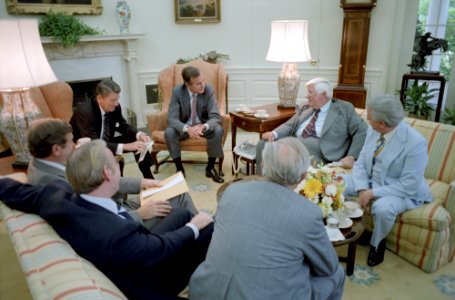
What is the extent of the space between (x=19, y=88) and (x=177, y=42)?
122 inches

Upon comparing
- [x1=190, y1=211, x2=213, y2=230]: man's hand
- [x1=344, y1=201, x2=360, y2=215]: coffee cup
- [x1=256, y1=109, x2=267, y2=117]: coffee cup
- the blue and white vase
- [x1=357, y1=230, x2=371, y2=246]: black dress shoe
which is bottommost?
[x1=357, y1=230, x2=371, y2=246]: black dress shoe

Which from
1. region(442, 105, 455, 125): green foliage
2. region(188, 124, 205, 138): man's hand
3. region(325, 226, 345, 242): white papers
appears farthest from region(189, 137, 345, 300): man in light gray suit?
region(442, 105, 455, 125): green foliage

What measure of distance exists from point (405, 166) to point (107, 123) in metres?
2.18

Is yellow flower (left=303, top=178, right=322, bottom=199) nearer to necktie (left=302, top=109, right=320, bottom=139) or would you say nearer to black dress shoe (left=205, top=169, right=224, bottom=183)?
necktie (left=302, top=109, right=320, bottom=139)

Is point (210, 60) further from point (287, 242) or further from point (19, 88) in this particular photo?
point (287, 242)

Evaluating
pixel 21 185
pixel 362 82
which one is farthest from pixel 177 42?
pixel 21 185

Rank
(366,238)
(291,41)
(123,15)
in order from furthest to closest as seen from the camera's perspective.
→ 1. (123,15)
2. (291,41)
3. (366,238)

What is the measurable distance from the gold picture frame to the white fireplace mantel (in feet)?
1.06

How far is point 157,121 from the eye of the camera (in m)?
3.62

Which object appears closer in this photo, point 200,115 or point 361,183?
point 361,183

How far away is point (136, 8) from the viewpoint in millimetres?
4805

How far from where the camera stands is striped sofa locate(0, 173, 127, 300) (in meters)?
1.00

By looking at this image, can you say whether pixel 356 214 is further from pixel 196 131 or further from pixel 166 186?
pixel 196 131

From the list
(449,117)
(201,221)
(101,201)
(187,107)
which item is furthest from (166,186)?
(449,117)
